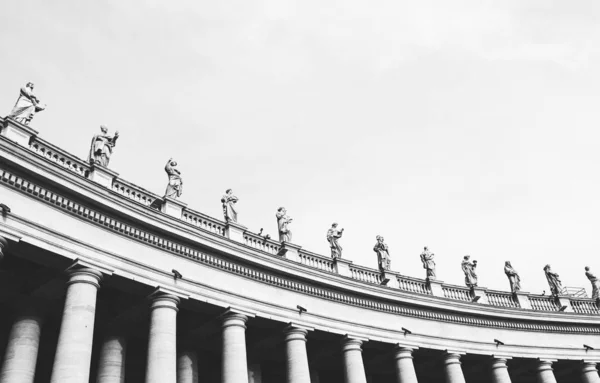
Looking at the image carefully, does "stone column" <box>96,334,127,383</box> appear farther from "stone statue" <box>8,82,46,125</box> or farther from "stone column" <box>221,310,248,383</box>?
"stone statue" <box>8,82,46,125</box>

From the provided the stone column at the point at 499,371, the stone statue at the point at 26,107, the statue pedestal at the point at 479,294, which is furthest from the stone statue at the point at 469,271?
the stone statue at the point at 26,107

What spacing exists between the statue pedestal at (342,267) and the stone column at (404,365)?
601cm

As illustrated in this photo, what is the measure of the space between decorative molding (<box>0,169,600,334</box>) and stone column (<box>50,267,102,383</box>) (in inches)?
115

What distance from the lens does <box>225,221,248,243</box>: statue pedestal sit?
34.4m

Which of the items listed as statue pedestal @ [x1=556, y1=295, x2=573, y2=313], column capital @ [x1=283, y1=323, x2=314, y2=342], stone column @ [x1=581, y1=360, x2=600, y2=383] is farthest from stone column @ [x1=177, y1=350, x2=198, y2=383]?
statue pedestal @ [x1=556, y1=295, x2=573, y2=313]

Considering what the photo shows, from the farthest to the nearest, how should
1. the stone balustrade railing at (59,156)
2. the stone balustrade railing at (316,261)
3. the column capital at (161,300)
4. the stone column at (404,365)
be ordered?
the stone balustrade railing at (316,261), the stone column at (404,365), the column capital at (161,300), the stone balustrade railing at (59,156)

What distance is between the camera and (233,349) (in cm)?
3041

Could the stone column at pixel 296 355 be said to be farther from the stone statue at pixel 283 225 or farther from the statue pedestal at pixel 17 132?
the statue pedestal at pixel 17 132

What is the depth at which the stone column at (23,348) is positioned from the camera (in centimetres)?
2542

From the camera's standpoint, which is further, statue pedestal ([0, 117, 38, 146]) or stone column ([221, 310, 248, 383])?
stone column ([221, 310, 248, 383])

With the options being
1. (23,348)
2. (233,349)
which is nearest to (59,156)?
(23,348)

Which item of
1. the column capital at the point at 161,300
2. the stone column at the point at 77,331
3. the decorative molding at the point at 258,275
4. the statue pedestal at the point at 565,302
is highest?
the statue pedestal at the point at 565,302

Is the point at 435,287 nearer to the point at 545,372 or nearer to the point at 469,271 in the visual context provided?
the point at 469,271

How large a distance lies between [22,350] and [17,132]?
10.0 metres
